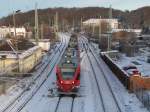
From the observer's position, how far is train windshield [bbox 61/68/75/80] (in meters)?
29.6

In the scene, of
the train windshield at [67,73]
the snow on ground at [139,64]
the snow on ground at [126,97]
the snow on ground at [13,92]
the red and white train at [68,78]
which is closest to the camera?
the snow on ground at [126,97]

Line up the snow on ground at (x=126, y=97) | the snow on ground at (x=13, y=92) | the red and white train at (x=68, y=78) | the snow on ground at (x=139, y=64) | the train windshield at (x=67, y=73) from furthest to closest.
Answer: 1. the snow on ground at (x=139, y=64)
2. the train windshield at (x=67, y=73)
3. the red and white train at (x=68, y=78)
4. the snow on ground at (x=13, y=92)
5. the snow on ground at (x=126, y=97)

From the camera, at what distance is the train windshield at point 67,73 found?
29641 millimetres

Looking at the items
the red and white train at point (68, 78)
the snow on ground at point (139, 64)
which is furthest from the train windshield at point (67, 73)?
the snow on ground at point (139, 64)

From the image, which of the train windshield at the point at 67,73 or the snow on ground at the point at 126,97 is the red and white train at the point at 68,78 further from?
the snow on ground at the point at 126,97

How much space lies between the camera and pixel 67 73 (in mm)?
30031

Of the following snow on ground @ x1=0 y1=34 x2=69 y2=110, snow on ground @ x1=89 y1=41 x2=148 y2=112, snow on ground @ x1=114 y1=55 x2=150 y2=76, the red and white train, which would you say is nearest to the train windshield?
the red and white train

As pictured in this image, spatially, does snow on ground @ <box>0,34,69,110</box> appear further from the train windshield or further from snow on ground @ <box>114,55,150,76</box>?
snow on ground @ <box>114,55,150,76</box>

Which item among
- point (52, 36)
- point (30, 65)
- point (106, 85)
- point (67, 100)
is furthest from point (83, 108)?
point (52, 36)

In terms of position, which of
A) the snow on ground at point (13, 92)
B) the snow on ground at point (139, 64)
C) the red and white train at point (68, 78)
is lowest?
the snow on ground at point (139, 64)

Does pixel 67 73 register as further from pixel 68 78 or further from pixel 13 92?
pixel 13 92

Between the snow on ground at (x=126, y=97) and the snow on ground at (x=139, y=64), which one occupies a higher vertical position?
the snow on ground at (x=126, y=97)

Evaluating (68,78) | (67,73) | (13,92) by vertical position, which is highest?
(67,73)

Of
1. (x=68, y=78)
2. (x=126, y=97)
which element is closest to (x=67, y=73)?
(x=68, y=78)
